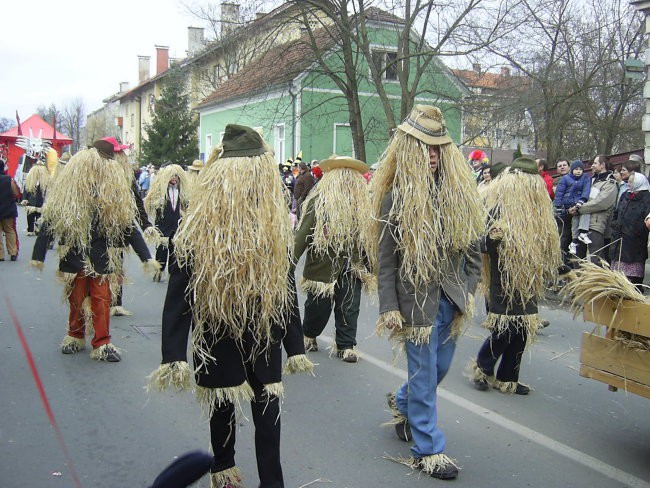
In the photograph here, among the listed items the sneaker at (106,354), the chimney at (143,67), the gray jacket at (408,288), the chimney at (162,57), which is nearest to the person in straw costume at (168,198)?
the sneaker at (106,354)

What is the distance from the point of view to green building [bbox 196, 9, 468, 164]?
23.0 metres

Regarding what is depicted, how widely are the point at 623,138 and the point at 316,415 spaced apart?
2532cm

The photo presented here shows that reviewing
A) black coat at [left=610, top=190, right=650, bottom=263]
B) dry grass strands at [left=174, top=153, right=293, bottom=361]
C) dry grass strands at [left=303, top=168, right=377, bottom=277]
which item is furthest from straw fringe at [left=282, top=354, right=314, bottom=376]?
black coat at [left=610, top=190, right=650, bottom=263]

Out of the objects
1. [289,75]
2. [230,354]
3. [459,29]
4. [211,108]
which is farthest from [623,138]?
[230,354]

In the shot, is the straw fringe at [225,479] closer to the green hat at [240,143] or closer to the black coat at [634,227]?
the green hat at [240,143]

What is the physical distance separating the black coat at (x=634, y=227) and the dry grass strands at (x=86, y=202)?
21.2 feet

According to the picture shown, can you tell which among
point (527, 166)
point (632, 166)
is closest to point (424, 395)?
point (527, 166)

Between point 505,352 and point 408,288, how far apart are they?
1.92 meters

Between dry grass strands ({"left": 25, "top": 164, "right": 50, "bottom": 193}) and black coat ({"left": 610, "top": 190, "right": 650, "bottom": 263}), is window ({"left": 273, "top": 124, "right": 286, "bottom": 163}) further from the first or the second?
black coat ({"left": 610, "top": 190, "right": 650, "bottom": 263})

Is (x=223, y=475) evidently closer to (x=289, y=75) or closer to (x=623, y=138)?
(x=289, y=75)

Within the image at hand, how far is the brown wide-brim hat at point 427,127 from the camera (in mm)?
4105

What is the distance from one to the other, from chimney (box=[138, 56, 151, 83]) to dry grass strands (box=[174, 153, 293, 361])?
71.1 m

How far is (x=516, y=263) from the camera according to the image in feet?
17.9

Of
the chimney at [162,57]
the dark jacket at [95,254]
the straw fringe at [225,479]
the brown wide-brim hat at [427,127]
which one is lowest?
the straw fringe at [225,479]
